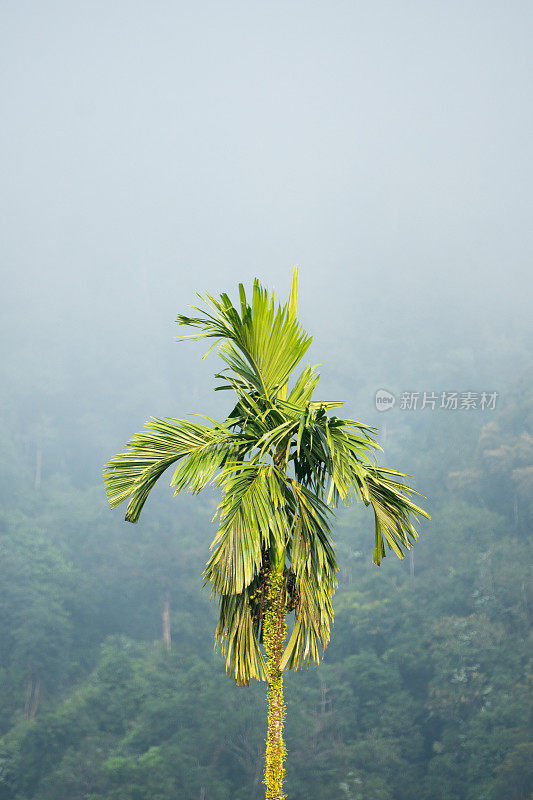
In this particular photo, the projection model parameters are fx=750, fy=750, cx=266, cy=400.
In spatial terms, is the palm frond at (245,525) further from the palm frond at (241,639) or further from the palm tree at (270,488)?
the palm frond at (241,639)

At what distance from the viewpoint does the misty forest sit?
24.6m

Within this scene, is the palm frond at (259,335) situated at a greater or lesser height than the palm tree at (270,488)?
greater

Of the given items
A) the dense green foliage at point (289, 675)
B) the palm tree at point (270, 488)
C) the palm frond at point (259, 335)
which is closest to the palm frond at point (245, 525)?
the palm tree at point (270, 488)

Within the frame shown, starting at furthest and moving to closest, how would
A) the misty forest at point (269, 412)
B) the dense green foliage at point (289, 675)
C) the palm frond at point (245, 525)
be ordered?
the misty forest at point (269, 412) → the dense green foliage at point (289, 675) → the palm frond at point (245, 525)

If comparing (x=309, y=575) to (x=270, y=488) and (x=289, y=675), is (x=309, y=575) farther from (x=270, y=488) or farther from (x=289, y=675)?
(x=289, y=675)

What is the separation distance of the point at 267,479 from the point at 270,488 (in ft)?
0.11

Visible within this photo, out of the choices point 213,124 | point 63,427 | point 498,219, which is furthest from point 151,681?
point 213,124

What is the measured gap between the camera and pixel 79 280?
233ft

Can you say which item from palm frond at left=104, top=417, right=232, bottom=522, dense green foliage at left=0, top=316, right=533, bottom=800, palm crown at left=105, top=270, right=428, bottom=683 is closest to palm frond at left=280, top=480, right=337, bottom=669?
palm crown at left=105, top=270, right=428, bottom=683

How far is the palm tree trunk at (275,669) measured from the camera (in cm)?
232

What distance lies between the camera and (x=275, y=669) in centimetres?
235

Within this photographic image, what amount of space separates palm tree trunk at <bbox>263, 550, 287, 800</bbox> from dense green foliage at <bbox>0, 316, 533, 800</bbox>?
50.9 feet

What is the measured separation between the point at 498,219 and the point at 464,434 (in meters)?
42.5

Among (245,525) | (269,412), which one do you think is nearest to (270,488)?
(245,525)
